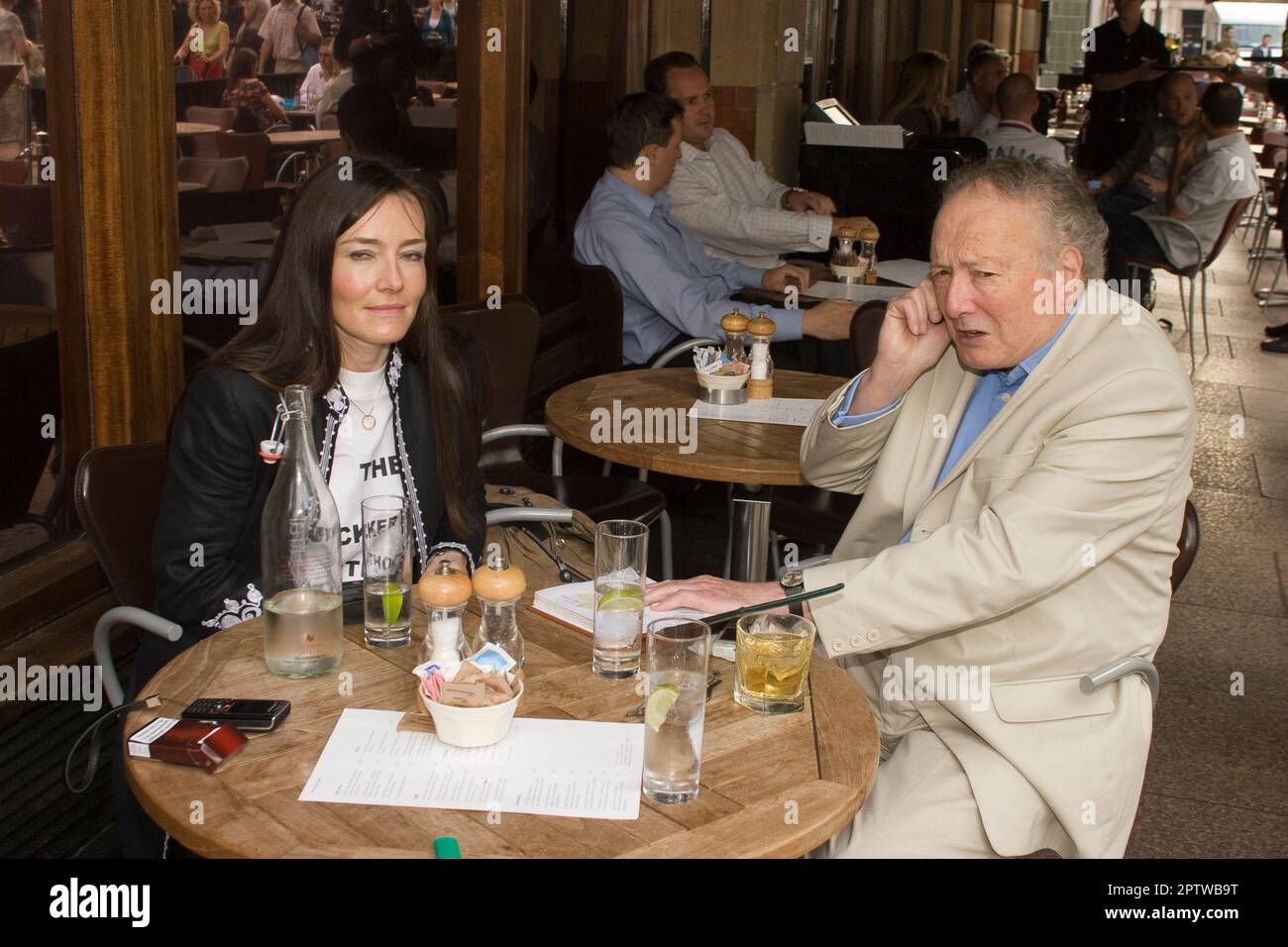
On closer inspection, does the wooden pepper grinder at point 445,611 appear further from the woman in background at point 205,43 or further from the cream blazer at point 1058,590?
the woman in background at point 205,43

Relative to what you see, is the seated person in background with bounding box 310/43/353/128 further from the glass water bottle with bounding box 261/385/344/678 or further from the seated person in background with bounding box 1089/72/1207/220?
the seated person in background with bounding box 1089/72/1207/220

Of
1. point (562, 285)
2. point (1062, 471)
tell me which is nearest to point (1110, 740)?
point (1062, 471)

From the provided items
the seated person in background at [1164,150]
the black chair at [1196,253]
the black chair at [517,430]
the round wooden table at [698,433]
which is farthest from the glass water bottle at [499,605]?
the seated person in background at [1164,150]

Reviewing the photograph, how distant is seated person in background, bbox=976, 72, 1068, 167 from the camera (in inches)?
321

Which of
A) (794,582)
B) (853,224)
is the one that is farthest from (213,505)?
(853,224)

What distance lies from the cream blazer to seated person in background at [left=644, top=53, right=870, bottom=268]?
10.8ft

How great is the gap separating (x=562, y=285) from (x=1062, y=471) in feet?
12.2

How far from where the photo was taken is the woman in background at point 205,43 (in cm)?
288

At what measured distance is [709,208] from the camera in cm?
550

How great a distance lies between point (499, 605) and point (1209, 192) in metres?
7.07

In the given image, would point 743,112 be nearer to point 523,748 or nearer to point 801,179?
point 801,179
